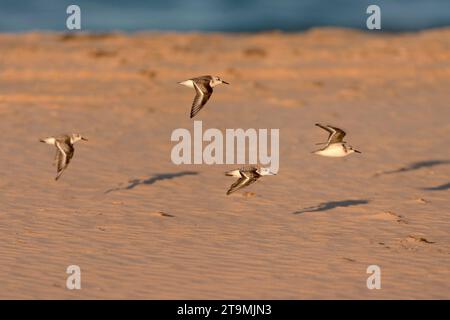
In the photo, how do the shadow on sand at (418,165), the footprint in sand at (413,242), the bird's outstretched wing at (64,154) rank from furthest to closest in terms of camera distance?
the shadow on sand at (418,165) < the bird's outstretched wing at (64,154) < the footprint in sand at (413,242)

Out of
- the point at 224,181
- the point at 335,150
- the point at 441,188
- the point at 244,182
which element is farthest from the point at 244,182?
the point at 441,188

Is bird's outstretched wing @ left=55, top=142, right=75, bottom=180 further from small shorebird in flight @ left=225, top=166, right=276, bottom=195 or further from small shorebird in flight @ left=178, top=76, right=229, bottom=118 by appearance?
small shorebird in flight @ left=225, top=166, right=276, bottom=195

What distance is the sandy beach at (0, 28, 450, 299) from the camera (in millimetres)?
11531

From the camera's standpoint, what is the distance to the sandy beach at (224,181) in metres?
11.5

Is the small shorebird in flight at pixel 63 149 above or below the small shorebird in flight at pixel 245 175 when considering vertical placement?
above

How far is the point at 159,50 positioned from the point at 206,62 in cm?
244

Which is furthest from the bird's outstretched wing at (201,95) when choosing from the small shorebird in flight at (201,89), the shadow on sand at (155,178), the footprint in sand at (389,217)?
the footprint in sand at (389,217)

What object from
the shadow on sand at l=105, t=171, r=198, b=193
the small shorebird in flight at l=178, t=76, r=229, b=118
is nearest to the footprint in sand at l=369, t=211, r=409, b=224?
the small shorebird in flight at l=178, t=76, r=229, b=118

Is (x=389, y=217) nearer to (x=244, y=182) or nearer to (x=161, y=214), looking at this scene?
(x=244, y=182)

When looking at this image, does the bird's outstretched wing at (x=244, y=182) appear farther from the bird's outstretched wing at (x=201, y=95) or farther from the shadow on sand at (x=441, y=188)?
the shadow on sand at (x=441, y=188)

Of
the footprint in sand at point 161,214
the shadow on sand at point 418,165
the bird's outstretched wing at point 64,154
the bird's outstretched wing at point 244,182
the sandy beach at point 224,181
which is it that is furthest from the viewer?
the shadow on sand at point 418,165

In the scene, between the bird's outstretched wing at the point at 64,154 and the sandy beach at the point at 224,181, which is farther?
the bird's outstretched wing at the point at 64,154
